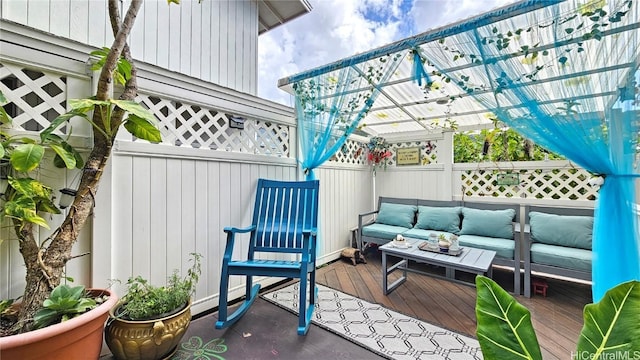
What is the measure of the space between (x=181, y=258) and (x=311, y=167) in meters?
1.55

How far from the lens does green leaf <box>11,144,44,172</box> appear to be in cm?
115

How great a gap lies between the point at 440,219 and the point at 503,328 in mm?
2860

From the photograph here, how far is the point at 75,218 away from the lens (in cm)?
140

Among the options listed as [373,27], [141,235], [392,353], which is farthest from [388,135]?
[141,235]

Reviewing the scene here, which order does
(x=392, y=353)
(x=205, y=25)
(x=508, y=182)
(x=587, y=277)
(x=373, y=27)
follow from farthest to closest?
(x=508, y=182), (x=373, y=27), (x=205, y=25), (x=587, y=277), (x=392, y=353)

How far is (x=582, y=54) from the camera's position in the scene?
1544mm

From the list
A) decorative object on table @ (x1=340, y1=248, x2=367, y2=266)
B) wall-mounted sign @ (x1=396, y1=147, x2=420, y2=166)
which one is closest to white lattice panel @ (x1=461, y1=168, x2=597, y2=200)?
wall-mounted sign @ (x1=396, y1=147, x2=420, y2=166)

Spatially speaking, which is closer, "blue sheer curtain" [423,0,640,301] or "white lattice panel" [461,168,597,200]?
"blue sheer curtain" [423,0,640,301]

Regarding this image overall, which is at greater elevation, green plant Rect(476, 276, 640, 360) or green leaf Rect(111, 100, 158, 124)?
green leaf Rect(111, 100, 158, 124)

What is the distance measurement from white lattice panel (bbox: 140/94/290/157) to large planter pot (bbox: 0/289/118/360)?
1.27 meters

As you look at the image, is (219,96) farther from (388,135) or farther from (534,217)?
(534,217)

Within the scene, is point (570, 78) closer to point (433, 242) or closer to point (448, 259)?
point (448, 259)

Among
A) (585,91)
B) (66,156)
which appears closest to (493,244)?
(585,91)

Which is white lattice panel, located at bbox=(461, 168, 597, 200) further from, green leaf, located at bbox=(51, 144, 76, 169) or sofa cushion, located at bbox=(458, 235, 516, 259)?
green leaf, located at bbox=(51, 144, 76, 169)
